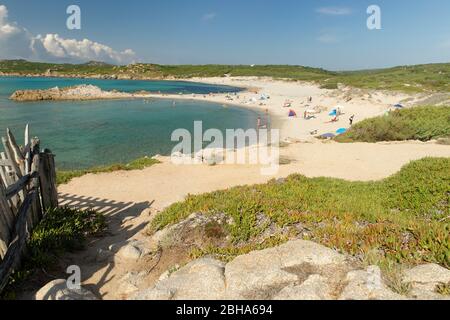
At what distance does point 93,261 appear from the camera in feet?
23.5

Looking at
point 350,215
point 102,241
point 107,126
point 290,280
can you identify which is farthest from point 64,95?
point 290,280

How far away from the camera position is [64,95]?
73.2 meters

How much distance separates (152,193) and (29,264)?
7.64m

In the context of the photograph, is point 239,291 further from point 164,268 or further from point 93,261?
point 93,261

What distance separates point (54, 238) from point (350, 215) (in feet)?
24.1

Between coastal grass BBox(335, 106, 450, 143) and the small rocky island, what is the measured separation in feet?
215

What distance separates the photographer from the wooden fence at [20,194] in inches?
236

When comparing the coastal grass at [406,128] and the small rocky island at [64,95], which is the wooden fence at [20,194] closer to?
the coastal grass at [406,128]

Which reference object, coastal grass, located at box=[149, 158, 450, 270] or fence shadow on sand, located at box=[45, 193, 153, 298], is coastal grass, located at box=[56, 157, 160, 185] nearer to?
fence shadow on sand, located at box=[45, 193, 153, 298]

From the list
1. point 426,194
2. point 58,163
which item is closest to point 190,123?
point 58,163

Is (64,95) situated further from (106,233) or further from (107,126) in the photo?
(106,233)

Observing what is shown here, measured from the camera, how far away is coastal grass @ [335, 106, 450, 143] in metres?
25.3

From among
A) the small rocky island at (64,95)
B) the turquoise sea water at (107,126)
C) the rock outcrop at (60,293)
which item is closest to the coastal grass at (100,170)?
the turquoise sea water at (107,126)

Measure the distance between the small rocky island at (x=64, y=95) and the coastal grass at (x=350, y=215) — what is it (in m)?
73.0
